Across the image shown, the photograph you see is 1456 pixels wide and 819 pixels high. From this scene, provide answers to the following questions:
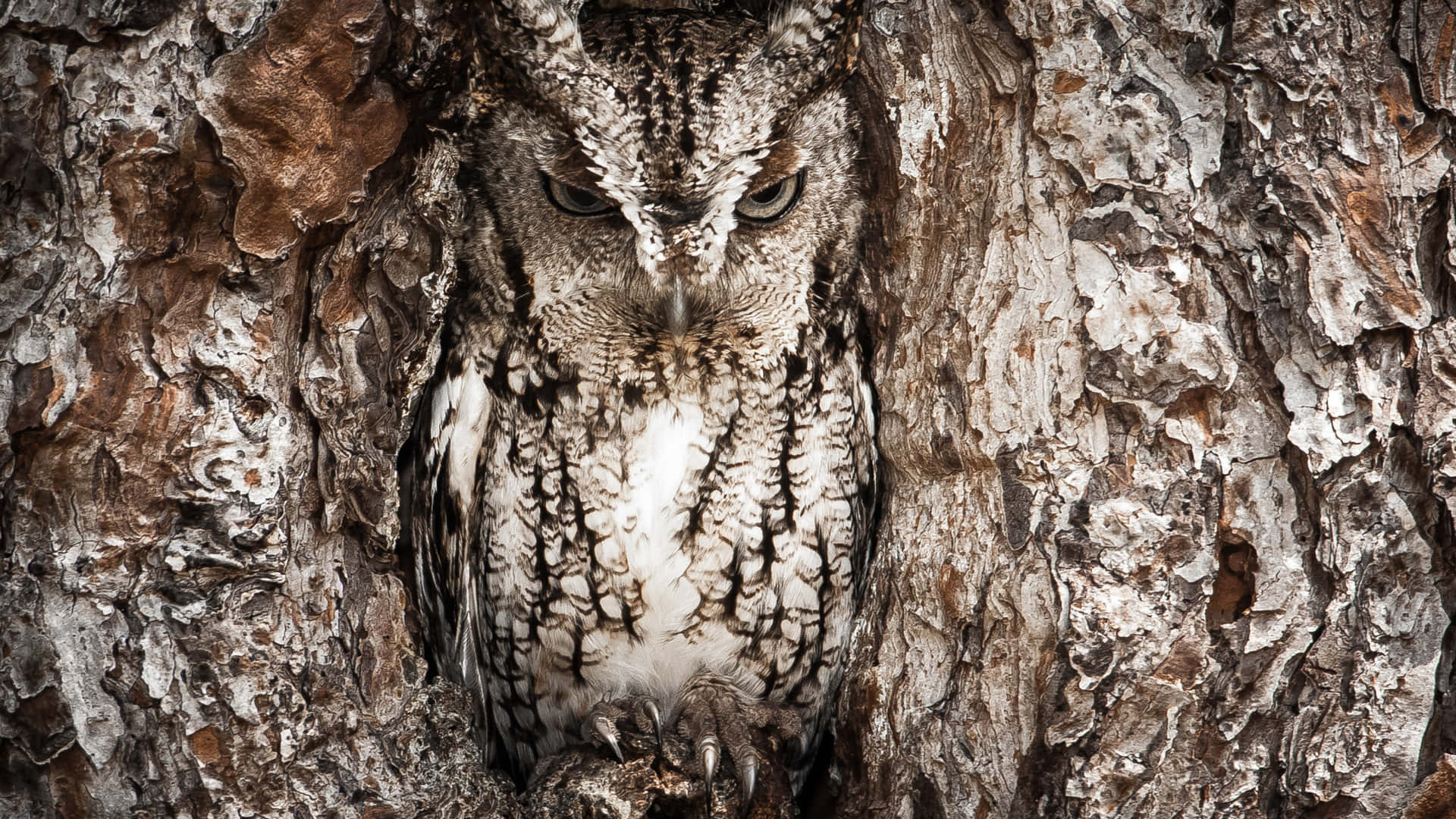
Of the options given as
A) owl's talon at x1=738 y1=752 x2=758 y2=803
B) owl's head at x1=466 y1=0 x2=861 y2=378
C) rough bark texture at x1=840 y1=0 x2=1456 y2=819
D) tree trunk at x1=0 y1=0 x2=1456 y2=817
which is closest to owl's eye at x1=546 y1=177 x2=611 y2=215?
owl's head at x1=466 y1=0 x2=861 y2=378

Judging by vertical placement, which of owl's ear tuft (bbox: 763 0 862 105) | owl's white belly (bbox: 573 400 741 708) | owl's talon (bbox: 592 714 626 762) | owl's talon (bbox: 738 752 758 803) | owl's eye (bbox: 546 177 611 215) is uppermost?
owl's ear tuft (bbox: 763 0 862 105)

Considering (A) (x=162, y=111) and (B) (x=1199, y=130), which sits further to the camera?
(B) (x=1199, y=130)

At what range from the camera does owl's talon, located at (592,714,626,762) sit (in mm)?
2027

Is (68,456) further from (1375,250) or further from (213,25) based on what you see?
(1375,250)

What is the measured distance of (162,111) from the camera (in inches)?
62.7

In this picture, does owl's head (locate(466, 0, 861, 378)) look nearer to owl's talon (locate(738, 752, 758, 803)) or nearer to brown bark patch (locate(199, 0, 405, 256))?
brown bark patch (locate(199, 0, 405, 256))

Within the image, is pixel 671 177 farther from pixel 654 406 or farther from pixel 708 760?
pixel 708 760

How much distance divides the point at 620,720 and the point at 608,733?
8 cm

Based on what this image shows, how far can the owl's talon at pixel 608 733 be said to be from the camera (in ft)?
6.65

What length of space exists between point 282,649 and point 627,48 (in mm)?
1112

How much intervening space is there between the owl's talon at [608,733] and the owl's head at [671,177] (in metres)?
0.65

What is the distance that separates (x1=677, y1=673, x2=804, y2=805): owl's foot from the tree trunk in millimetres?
395

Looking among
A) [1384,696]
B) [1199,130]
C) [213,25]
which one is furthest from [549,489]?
[1384,696]

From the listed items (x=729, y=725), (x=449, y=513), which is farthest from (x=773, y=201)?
(x=729, y=725)
